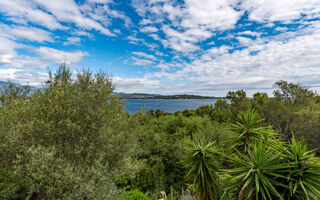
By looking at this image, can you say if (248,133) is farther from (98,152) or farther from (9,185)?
(9,185)

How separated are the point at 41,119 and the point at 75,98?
128 centimetres

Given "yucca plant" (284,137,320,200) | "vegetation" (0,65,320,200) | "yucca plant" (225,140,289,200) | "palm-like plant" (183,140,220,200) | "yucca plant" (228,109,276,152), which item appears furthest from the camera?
"palm-like plant" (183,140,220,200)

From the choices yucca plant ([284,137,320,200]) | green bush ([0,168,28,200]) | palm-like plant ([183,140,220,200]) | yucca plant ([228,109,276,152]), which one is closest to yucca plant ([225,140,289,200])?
yucca plant ([284,137,320,200])

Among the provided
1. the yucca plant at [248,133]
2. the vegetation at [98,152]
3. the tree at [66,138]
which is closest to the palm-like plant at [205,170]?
the vegetation at [98,152]

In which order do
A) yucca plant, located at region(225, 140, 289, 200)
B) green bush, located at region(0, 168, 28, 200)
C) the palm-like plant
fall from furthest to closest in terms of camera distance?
the palm-like plant
green bush, located at region(0, 168, 28, 200)
yucca plant, located at region(225, 140, 289, 200)

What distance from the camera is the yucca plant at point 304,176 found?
2.88 metres

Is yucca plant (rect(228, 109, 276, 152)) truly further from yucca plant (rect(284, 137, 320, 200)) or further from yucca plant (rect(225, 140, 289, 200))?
yucca plant (rect(284, 137, 320, 200))

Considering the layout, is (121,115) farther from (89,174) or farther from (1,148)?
(1,148)

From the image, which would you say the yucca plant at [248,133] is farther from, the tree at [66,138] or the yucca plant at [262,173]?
the tree at [66,138]

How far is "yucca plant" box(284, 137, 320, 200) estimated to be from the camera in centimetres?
288

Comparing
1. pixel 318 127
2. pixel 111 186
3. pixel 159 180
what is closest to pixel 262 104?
pixel 318 127

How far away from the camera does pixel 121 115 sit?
7.05 metres

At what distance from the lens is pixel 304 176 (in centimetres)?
300

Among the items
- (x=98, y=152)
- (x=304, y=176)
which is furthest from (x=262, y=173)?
(x=98, y=152)
